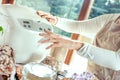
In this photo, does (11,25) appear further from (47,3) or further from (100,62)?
(47,3)

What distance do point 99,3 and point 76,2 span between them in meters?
0.24

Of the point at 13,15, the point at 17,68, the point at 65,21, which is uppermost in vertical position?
the point at 13,15

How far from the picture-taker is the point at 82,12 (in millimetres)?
2387

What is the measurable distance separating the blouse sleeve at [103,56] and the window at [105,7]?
121cm

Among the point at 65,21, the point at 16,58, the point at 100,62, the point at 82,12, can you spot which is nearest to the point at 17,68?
the point at 16,58

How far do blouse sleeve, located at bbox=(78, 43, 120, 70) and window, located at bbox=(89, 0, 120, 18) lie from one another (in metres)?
1.21

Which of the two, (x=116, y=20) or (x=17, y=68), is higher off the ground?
(x=116, y=20)

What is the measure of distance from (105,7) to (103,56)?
4.29 ft

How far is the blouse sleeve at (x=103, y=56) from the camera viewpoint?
3.72 ft

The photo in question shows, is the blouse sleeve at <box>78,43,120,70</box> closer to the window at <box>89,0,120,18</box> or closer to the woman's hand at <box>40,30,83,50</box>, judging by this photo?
the woman's hand at <box>40,30,83,50</box>

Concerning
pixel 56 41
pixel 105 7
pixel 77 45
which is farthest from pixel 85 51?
pixel 105 7

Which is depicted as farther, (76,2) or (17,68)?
(76,2)

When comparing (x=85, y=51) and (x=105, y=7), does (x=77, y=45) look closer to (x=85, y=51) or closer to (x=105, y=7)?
(x=85, y=51)

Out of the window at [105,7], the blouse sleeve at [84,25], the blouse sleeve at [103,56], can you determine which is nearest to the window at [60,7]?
the window at [105,7]
